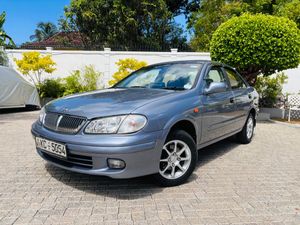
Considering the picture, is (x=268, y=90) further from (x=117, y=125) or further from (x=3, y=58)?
(x=3, y=58)

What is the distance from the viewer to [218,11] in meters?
17.9

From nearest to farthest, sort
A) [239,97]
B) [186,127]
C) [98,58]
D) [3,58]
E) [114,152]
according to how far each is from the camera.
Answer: [114,152] < [186,127] < [239,97] < [98,58] < [3,58]

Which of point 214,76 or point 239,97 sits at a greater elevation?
point 214,76

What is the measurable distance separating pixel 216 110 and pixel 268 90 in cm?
714

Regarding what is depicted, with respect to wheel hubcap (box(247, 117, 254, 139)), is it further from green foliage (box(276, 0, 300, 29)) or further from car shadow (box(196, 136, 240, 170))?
green foliage (box(276, 0, 300, 29))

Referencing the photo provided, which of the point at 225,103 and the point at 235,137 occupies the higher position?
the point at 225,103

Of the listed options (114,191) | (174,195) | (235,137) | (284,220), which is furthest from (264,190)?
(235,137)

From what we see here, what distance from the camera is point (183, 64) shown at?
15.1ft

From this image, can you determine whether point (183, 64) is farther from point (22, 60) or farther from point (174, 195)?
point (22, 60)

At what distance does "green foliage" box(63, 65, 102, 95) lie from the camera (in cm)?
1183

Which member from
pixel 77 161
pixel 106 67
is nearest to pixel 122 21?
pixel 106 67

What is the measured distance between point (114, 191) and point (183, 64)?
2281mm

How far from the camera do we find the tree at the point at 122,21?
61.9 ft

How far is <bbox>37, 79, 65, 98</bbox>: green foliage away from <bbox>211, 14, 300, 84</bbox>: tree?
693cm
